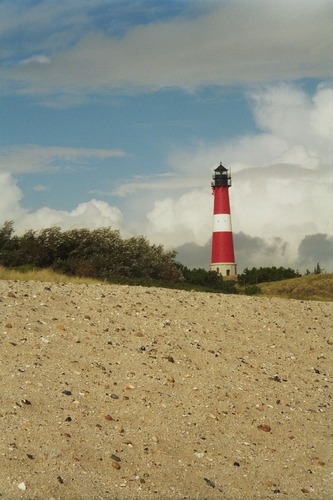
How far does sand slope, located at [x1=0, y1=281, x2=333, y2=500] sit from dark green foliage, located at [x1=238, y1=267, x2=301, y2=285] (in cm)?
2423

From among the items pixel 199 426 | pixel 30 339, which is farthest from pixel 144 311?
pixel 199 426

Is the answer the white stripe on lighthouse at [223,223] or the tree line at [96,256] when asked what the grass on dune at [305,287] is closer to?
the tree line at [96,256]

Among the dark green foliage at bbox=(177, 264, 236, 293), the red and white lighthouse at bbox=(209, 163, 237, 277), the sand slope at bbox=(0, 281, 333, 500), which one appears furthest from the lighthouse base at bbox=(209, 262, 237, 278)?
the sand slope at bbox=(0, 281, 333, 500)

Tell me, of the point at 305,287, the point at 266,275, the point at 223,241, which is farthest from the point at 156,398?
the point at 223,241

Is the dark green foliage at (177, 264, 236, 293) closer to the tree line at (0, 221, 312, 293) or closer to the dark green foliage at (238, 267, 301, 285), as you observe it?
the tree line at (0, 221, 312, 293)

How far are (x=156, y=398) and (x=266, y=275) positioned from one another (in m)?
31.1

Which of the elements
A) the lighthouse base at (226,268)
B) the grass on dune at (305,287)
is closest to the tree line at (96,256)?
the grass on dune at (305,287)

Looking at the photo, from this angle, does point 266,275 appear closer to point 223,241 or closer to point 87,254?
point 223,241

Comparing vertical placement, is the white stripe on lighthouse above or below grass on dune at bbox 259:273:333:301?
above

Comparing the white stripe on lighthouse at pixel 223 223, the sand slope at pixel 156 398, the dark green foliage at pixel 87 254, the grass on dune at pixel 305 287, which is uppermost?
the white stripe on lighthouse at pixel 223 223

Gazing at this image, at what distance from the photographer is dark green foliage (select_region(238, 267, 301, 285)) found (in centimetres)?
4241

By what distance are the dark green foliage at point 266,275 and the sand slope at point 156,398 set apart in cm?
2423

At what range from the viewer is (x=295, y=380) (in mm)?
14828

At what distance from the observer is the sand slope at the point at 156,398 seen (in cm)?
972
